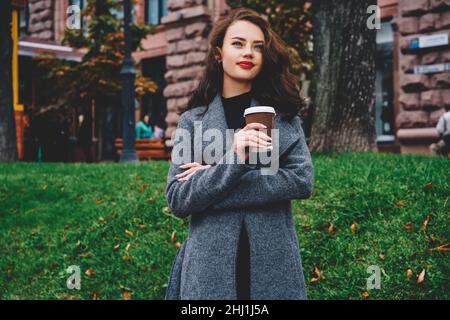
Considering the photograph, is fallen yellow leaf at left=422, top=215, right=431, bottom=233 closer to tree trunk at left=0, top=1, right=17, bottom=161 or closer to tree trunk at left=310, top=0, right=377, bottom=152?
tree trunk at left=310, top=0, right=377, bottom=152

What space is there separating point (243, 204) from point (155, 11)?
70.6 ft

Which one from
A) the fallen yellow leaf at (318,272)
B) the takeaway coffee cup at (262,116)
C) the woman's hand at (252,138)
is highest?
the takeaway coffee cup at (262,116)

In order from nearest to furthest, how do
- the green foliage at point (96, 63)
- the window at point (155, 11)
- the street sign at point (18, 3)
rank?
the street sign at point (18, 3) < the green foliage at point (96, 63) < the window at point (155, 11)

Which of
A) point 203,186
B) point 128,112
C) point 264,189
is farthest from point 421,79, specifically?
point 203,186

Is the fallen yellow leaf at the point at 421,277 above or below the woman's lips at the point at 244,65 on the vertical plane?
below

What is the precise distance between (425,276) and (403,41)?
10.3m

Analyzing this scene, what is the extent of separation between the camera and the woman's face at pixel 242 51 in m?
2.57

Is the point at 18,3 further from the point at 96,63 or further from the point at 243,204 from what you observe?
the point at 243,204

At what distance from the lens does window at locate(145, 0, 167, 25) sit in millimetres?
22641

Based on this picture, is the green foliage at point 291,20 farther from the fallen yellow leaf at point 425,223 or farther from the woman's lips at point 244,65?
the woman's lips at point 244,65

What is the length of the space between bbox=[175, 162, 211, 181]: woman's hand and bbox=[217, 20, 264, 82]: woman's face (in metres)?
0.42

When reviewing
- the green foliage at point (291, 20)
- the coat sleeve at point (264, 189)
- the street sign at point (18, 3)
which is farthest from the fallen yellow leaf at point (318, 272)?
the street sign at point (18, 3)

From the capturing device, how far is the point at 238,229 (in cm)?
241
